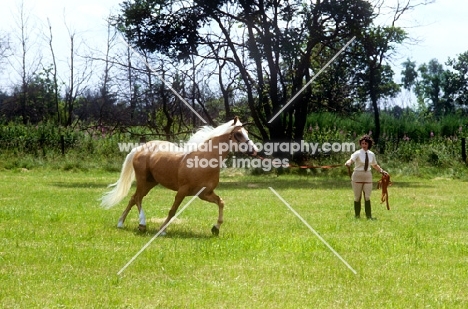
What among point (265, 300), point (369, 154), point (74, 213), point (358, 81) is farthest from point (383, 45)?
point (265, 300)

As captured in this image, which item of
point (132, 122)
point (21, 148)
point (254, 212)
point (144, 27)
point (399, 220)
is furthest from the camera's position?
point (132, 122)

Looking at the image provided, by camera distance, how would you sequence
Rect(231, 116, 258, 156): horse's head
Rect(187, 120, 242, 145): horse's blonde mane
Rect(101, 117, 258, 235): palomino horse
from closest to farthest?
1. Rect(231, 116, 258, 156): horse's head
2. Rect(101, 117, 258, 235): palomino horse
3. Rect(187, 120, 242, 145): horse's blonde mane

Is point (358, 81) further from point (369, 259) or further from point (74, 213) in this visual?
point (369, 259)

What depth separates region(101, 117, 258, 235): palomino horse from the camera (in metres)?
9.94

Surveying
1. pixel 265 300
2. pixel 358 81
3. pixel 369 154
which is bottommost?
pixel 265 300

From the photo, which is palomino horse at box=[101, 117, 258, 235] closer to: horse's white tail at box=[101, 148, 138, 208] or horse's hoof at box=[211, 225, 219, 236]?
horse's hoof at box=[211, 225, 219, 236]

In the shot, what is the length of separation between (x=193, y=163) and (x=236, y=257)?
7.78 feet

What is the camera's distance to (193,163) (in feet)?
32.9

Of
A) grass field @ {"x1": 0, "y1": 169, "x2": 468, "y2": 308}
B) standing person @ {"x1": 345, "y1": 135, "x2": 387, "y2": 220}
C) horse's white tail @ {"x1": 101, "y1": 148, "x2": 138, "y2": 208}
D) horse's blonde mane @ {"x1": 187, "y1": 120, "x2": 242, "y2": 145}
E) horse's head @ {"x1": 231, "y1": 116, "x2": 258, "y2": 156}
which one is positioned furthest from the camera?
standing person @ {"x1": 345, "y1": 135, "x2": 387, "y2": 220}

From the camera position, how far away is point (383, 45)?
82.0 feet

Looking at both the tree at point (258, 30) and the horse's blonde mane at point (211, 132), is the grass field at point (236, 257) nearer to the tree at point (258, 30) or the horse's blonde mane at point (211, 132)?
the horse's blonde mane at point (211, 132)

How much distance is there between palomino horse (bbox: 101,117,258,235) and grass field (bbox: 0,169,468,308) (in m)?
0.66

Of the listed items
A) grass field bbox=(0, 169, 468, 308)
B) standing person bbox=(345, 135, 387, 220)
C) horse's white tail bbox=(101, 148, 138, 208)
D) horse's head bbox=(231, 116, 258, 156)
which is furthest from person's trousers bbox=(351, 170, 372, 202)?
horse's white tail bbox=(101, 148, 138, 208)

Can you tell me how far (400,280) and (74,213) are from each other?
7.20 metres
